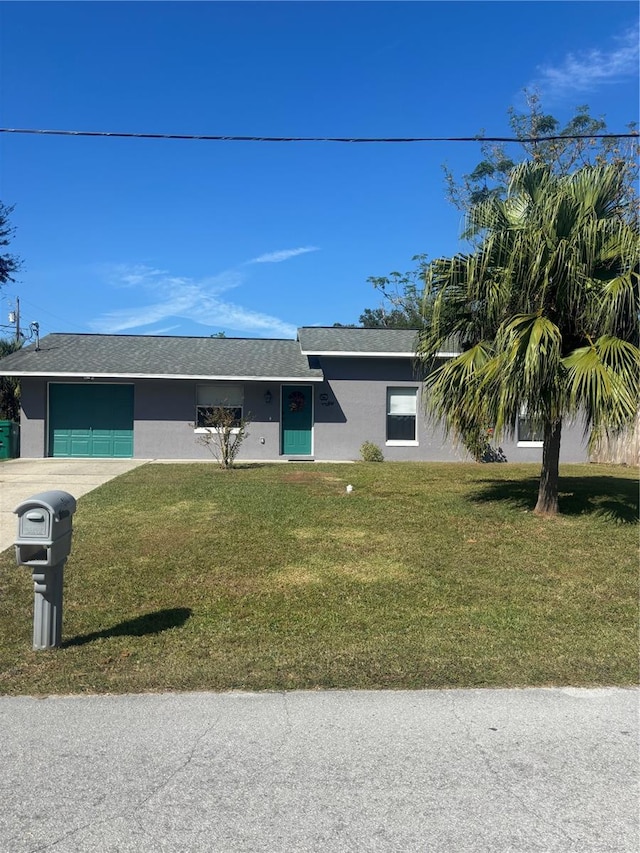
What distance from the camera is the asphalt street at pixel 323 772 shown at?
2752mm

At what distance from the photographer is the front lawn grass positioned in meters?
4.58

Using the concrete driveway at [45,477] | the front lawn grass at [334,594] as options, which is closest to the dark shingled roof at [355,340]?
the concrete driveway at [45,477]

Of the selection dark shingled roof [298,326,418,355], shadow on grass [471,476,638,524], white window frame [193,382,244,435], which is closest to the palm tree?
shadow on grass [471,476,638,524]

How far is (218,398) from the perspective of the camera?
18547 millimetres

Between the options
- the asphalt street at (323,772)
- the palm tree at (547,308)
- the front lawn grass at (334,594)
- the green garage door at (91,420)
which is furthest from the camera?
the green garage door at (91,420)

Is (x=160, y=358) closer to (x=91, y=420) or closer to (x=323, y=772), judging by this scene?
(x=91, y=420)

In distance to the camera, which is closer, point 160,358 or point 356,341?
point 160,358

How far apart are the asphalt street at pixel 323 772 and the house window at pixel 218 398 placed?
14.6 m

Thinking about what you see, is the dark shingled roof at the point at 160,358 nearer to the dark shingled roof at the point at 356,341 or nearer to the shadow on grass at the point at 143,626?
the dark shingled roof at the point at 356,341

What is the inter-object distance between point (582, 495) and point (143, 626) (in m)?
8.02

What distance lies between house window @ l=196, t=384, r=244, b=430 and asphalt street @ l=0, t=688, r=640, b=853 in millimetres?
14597

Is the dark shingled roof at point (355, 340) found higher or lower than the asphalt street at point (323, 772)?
higher

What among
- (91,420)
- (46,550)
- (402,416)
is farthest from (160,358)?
(46,550)

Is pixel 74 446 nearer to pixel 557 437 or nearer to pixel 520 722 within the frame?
pixel 557 437
